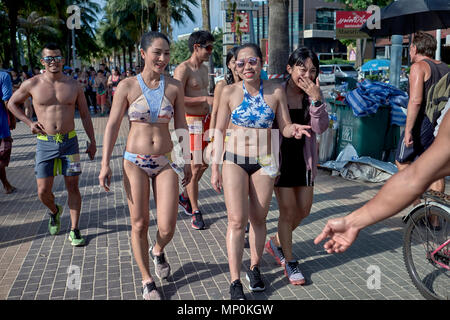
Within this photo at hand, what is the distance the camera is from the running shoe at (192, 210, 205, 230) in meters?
5.35

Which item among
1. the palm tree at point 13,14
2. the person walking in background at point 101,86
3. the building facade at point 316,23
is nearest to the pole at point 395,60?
the person walking in background at point 101,86

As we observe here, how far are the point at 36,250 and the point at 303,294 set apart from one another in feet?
9.34

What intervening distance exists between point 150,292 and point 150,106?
1489 millimetres

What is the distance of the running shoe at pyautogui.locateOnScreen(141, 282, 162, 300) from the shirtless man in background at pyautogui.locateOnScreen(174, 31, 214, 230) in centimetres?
176

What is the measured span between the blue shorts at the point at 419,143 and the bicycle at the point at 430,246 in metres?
1.71

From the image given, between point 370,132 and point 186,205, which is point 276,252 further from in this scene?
point 370,132

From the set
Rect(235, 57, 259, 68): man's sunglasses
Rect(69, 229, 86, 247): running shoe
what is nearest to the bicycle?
Rect(235, 57, 259, 68): man's sunglasses

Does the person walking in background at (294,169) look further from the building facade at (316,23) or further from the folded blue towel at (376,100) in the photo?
the building facade at (316,23)

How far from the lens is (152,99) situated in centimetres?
358

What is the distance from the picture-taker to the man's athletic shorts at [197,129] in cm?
554

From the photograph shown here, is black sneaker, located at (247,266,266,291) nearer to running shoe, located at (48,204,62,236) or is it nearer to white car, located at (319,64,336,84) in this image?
running shoe, located at (48,204,62,236)

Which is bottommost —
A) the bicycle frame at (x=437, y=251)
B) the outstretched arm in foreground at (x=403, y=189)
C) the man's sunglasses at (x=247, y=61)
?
the bicycle frame at (x=437, y=251)

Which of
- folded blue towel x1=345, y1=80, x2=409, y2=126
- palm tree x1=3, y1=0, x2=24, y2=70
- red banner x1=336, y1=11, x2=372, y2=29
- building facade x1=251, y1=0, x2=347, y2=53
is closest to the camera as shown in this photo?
folded blue towel x1=345, y1=80, x2=409, y2=126

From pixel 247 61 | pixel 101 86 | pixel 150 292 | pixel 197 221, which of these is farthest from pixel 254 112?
pixel 101 86
